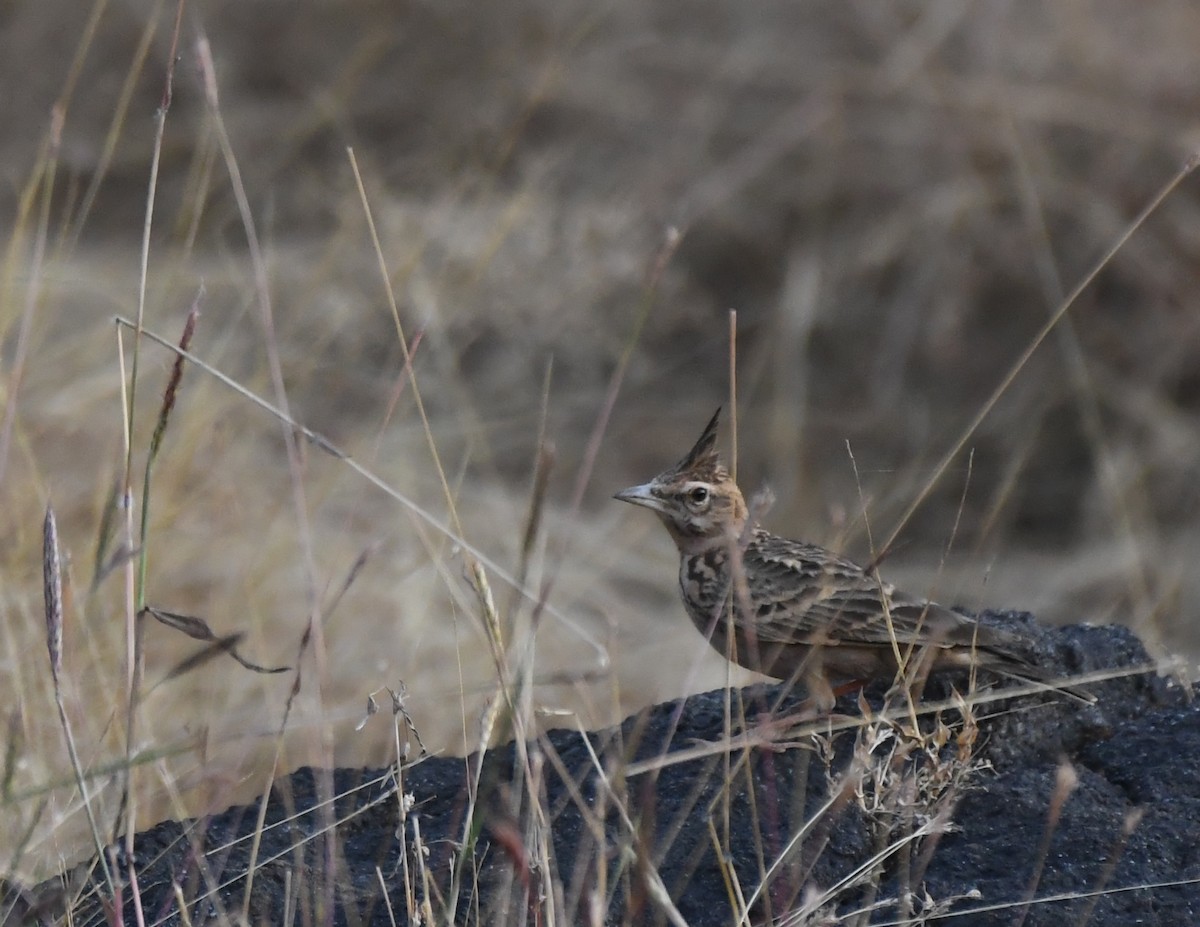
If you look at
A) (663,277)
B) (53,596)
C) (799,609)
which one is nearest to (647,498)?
(799,609)

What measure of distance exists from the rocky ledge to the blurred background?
3424 millimetres

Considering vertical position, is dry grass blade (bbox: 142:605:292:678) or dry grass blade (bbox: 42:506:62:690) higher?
dry grass blade (bbox: 42:506:62:690)

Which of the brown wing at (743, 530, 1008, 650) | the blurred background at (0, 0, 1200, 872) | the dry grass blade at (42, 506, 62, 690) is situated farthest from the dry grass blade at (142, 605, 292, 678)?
the blurred background at (0, 0, 1200, 872)

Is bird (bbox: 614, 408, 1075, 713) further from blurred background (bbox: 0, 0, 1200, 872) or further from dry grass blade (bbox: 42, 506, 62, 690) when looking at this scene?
blurred background (bbox: 0, 0, 1200, 872)

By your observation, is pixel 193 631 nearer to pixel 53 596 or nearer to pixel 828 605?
pixel 53 596

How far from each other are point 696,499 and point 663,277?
802 centimetres

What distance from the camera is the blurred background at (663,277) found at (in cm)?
809

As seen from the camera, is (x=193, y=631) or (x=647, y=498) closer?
(x=193, y=631)

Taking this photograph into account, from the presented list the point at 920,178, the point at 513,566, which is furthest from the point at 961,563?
the point at 513,566

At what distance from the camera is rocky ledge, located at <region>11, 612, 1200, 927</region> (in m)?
2.69

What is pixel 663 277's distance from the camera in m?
12.2

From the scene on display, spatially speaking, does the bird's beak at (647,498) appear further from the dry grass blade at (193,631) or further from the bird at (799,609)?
the dry grass blade at (193,631)

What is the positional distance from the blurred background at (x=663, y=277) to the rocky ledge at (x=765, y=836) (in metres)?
3.42

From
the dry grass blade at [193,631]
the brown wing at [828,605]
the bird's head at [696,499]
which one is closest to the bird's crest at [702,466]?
the bird's head at [696,499]
